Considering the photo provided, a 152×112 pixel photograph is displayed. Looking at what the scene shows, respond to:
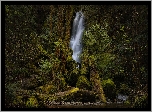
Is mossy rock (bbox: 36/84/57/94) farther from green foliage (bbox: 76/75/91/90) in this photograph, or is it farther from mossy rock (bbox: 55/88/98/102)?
green foliage (bbox: 76/75/91/90)

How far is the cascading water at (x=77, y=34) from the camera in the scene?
67.6 ft

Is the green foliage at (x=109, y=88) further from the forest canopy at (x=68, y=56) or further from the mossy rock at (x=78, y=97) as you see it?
the mossy rock at (x=78, y=97)

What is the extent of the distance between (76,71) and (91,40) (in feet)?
6.90

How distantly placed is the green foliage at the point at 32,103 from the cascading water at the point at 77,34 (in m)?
8.89

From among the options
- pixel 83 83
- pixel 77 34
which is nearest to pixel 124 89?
pixel 83 83

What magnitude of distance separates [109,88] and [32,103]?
5.22m

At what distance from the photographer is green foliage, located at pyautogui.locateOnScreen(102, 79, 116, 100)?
14672mm

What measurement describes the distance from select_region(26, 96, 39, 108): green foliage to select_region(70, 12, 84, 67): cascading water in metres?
8.89

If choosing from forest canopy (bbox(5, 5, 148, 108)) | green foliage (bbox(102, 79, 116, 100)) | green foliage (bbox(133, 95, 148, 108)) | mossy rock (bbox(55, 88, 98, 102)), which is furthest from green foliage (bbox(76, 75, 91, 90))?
green foliage (bbox(133, 95, 148, 108))

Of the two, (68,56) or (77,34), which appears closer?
(68,56)

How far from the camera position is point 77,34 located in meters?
21.5

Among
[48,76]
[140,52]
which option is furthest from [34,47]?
[140,52]

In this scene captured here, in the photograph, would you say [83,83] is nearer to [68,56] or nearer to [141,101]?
[68,56]

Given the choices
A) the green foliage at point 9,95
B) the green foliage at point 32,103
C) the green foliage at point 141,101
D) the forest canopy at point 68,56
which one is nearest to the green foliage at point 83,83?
the forest canopy at point 68,56
